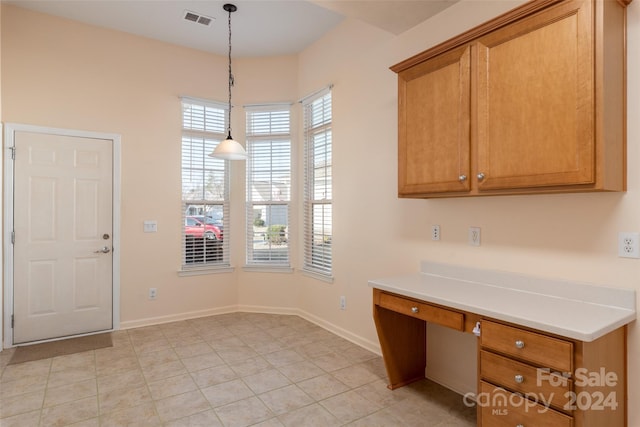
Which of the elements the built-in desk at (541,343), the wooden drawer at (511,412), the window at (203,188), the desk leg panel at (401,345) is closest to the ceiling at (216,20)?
the window at (203,188)

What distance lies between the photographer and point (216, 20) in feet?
12.3

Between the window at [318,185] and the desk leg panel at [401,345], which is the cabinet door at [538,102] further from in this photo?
the window at [318,185]

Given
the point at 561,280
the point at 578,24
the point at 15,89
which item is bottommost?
the point at 561,280

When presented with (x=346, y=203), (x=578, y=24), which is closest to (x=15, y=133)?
(x=346, y=203)

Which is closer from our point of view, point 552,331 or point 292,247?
point 552,331

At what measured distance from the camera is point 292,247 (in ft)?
15.1

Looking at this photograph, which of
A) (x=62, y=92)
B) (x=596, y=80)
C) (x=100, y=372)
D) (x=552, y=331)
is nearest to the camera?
(x=552, y=331)

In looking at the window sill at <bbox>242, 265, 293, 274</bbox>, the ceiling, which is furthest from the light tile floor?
the ceiling

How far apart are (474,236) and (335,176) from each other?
5.71ft

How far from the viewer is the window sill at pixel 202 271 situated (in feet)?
14.4

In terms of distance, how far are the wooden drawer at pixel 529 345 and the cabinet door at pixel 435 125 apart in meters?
0.85

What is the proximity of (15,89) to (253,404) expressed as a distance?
3.66m

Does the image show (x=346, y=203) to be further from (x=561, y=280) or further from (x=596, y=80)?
(x=596, y=80)

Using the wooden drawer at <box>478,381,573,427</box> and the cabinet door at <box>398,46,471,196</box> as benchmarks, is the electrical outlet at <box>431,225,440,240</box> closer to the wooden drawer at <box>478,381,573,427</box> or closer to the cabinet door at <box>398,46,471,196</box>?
the cabinet door at <box>398,46,471,196</box>
